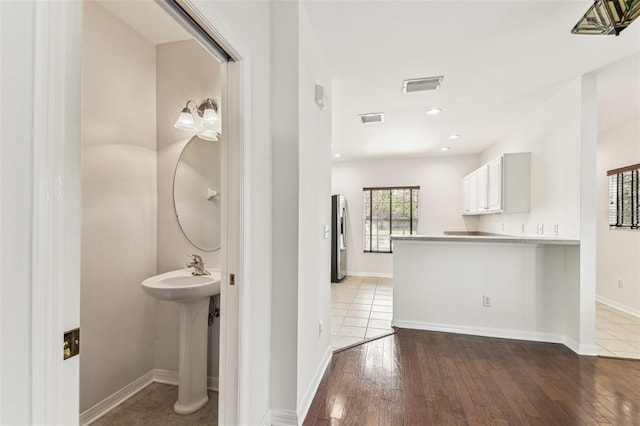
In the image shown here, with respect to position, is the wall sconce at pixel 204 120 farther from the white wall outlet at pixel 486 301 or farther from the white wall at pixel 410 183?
the white wall at pixel 410 183

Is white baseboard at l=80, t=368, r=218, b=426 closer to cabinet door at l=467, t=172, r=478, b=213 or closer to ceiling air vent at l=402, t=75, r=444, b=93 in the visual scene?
ceiling air vent at l=402, t=75, r=444, b=93

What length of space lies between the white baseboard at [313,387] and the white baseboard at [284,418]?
48 mm

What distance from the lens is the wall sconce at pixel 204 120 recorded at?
2152mm

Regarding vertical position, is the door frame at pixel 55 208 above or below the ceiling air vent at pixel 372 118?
below

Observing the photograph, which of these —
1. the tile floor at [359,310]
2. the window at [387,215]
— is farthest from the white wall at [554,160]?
the window at [387,215]

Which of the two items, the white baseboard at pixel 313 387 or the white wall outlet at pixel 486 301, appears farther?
the white wall outlet at pixel 486 301

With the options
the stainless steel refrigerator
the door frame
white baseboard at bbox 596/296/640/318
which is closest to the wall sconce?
the door frame

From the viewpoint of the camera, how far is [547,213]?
336 cm

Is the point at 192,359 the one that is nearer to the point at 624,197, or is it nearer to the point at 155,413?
the point at 155,413

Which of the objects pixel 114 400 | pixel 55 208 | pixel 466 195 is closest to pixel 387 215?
pixel 466 195

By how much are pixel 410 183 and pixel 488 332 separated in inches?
147

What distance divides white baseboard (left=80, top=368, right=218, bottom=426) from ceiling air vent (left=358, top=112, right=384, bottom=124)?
11.1 feet

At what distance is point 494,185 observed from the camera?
13.6 feet

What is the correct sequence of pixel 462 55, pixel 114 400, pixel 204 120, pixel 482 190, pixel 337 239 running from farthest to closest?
pixel 337 239, pixel 482 190, pixel 462 55, pixel 204 120, pixel 114 400
